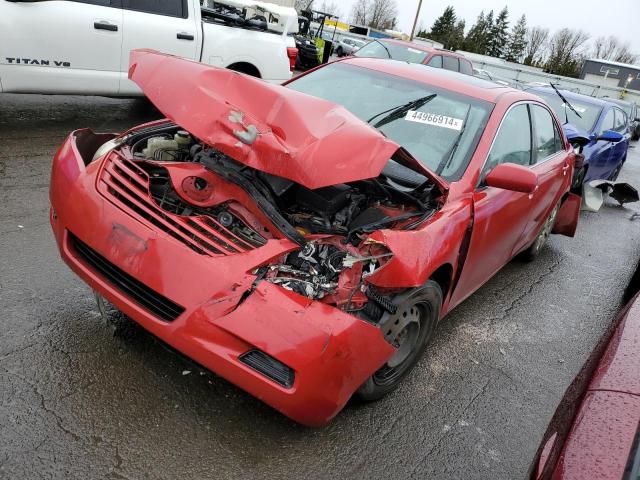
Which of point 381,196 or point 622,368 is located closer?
point 622,368

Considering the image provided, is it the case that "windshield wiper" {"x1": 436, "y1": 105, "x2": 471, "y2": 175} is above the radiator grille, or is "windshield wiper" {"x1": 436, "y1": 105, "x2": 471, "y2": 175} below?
above

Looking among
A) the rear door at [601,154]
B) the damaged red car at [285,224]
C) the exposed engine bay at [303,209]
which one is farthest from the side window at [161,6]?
the rear door at [601,154]

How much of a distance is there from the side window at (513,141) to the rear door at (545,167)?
171 millimetres

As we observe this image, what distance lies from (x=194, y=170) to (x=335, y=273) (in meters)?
0.93

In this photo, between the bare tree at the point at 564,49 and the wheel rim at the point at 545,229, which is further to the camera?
the bare tree at the point at 564,49

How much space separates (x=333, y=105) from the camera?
283 centimetres

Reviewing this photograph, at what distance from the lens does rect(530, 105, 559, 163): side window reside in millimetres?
4266

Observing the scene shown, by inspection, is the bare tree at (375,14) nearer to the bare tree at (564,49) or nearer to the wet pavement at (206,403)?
the bare tree at (564,49)

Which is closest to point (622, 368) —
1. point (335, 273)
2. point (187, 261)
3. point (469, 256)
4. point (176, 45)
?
point (335, 273)

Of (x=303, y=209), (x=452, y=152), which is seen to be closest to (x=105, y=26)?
(x=303, y=209)

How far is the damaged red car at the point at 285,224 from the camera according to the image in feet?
7.25

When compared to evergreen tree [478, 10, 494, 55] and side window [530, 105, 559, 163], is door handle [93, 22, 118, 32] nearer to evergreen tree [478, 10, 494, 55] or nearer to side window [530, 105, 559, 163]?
side window [530, 105, 559, 163]

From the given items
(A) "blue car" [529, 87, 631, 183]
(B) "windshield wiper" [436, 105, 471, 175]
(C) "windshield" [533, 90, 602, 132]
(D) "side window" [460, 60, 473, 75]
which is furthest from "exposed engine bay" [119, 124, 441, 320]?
(D) "side window" [460, 60, 473, 75]

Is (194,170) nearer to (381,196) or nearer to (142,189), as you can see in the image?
(142,189)
